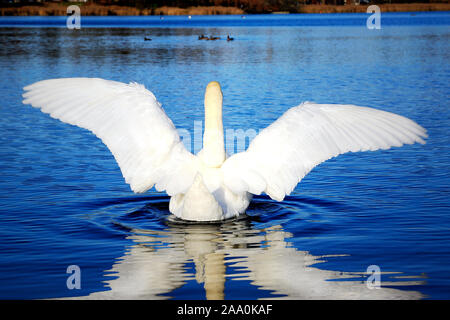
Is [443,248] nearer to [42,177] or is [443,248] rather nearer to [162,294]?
[162,294]

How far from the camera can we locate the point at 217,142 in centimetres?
1008

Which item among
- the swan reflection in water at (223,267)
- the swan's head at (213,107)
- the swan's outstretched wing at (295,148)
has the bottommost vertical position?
the swan reflection in water at (223,267)

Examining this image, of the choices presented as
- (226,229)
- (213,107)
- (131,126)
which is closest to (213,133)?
(213,107)

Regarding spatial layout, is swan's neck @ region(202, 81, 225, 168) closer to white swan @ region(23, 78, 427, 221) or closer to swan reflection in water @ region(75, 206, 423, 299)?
white swan @ region(23, 78, 427, 221)

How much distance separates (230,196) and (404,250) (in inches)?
100

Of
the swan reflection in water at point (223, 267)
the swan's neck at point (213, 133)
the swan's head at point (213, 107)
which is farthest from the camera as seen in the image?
the swan's head at point (213, 107)

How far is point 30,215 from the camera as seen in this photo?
1079 cm

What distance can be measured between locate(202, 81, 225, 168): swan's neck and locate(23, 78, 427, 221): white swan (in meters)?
0.01

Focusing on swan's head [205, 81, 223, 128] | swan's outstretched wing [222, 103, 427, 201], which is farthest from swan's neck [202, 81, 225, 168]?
swan's outstretched wing [222, 103, 427, 201]

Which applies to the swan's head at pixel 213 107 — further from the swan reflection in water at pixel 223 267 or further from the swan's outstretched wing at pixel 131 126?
the swan reflection in water at pixel 223 267

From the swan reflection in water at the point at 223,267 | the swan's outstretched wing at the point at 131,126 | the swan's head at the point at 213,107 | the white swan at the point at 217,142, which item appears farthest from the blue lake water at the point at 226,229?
the swan's head at the point at 213,107

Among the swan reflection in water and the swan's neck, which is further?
the swan's neck

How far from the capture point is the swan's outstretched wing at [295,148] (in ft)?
32.0

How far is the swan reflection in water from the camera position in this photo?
7.39 m
